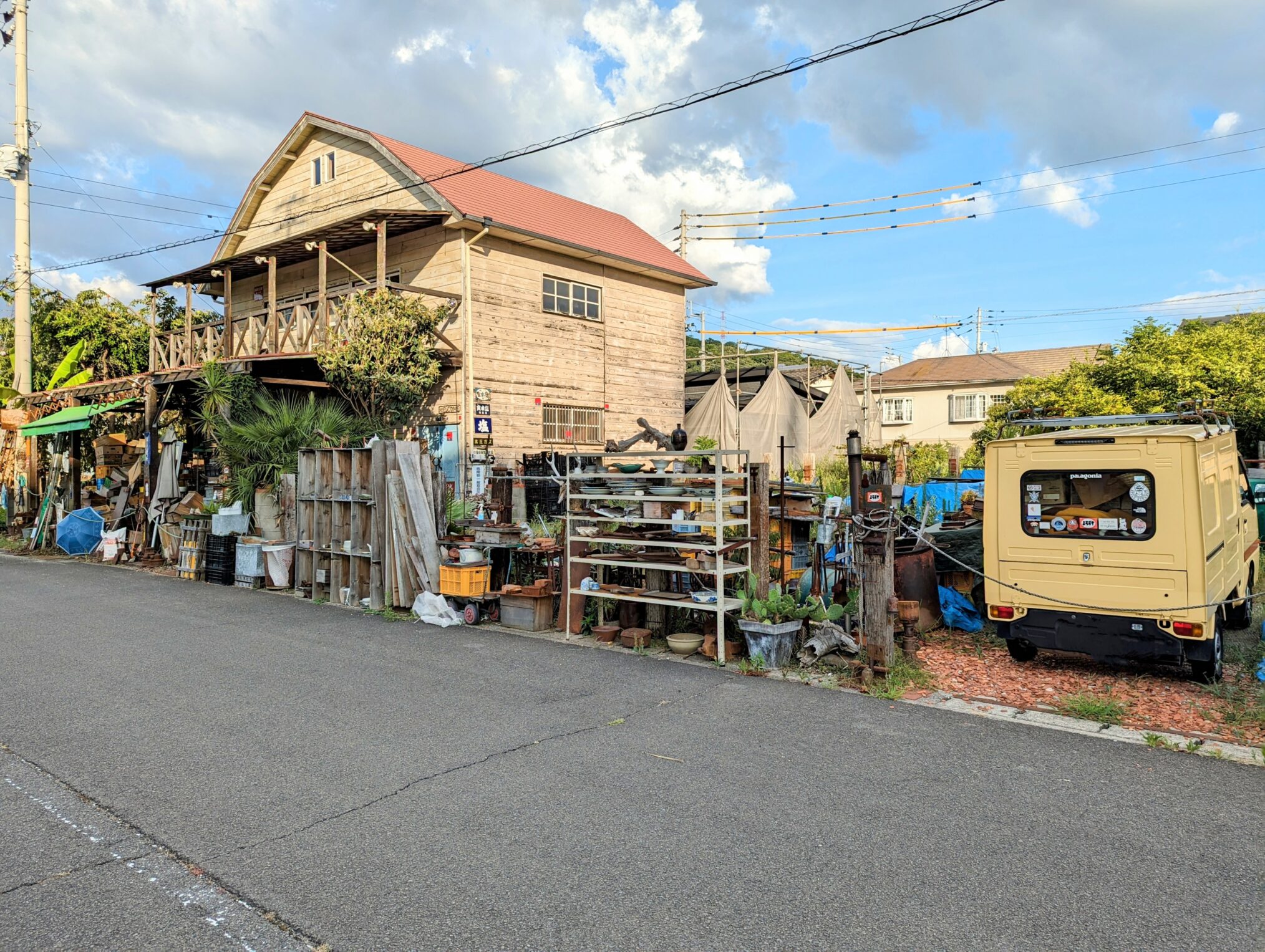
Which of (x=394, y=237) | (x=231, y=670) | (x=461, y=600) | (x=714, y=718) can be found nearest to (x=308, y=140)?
(x=394, y=237)

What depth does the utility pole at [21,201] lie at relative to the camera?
2288 cm

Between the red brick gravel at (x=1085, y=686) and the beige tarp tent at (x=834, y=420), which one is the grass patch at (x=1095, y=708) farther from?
the beige tarp tent at (x=834, y=420)

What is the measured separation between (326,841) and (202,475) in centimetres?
1816

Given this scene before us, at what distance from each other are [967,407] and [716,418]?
19.2 m

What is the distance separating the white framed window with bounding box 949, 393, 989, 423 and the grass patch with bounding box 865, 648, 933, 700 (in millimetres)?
31925

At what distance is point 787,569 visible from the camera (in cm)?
978

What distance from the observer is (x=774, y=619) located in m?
8.01

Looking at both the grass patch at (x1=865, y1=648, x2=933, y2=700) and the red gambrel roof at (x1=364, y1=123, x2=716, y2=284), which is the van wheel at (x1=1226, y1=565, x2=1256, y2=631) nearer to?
the grass patch at (x1=865, y1=648, x2=933, y2=700)

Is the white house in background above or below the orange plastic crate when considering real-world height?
above

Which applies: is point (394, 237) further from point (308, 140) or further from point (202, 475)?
point (202, 475)

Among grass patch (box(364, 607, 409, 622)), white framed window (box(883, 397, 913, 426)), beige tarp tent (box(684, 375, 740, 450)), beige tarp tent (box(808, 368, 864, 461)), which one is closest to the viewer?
grass patch (box(364, 607, 409, 622))

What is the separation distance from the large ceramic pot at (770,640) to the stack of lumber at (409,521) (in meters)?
4.78

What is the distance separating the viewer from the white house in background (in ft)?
121

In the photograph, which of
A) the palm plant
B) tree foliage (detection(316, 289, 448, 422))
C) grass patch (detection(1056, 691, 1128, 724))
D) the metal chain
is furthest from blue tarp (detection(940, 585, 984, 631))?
tree foliage (detection(316, 289, 448, 422))
